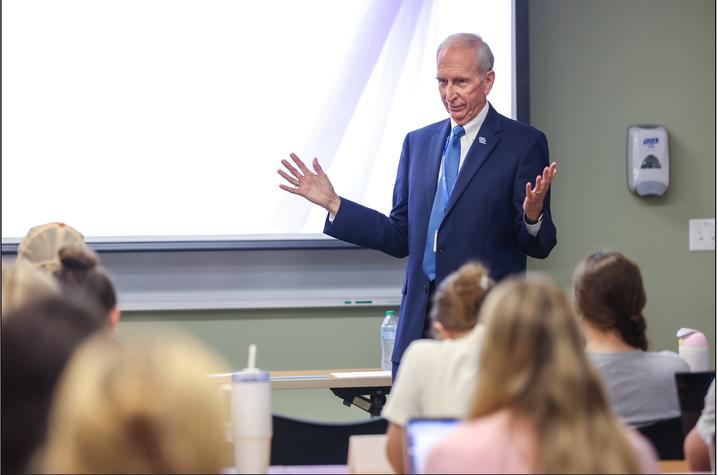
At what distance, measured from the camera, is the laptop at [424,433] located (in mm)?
1586

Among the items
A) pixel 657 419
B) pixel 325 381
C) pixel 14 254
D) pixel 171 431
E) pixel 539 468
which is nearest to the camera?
pixel 171 431

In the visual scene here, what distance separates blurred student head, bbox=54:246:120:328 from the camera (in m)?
2.12

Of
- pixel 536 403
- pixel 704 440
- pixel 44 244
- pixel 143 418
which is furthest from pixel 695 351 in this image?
pixel 143 418

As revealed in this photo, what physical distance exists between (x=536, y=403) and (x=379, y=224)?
207 centimetres

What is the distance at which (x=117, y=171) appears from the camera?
424cm

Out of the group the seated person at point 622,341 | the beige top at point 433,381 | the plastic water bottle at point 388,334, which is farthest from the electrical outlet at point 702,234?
the beige top at point 433,381

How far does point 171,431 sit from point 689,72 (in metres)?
3.97

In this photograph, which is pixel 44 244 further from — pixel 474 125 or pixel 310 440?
pixel 474 125

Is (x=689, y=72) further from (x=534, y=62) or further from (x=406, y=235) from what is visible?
(x=406, y=235)

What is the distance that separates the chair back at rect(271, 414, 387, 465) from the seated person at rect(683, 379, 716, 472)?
0.83m

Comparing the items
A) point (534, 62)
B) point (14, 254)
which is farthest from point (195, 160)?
point (534, 62)

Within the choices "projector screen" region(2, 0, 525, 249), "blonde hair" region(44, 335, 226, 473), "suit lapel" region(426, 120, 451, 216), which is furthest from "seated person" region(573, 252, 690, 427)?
"projector screen" region(2, 0, 525, 249)

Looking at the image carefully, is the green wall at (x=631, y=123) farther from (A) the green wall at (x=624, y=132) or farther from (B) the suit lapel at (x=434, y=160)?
(B) the suit lapel at (x=434, y=160)

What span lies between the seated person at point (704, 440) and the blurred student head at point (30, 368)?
119 centimetres
